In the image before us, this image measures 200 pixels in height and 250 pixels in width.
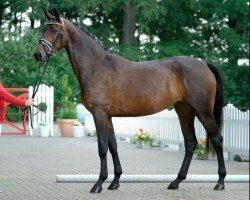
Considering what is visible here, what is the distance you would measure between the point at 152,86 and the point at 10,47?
1050 inches

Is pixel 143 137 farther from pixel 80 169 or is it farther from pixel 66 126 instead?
pixel 80 169

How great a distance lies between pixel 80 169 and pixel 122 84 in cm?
336

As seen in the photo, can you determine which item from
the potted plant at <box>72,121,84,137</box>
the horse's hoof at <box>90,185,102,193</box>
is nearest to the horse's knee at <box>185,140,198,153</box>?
the horse's hoof at <box>90,185,102,193</box>

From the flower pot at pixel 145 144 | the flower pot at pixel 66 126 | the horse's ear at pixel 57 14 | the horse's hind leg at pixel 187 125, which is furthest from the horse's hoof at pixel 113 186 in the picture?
the flower pot at pixel 66 126

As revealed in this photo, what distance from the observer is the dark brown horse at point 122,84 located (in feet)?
31.4

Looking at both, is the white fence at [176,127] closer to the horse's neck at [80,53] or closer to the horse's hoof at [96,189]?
the horse's neck at [80,53]

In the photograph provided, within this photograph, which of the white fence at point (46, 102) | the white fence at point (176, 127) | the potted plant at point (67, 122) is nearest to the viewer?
the white fence at point (176, 127)

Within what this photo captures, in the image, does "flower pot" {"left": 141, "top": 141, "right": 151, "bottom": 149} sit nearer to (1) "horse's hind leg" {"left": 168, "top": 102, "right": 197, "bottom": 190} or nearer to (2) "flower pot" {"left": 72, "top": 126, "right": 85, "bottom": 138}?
(2) "flower pot" {"left": 72, "top": 126, "right": 85, "bottom": 138}

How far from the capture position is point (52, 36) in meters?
9.54

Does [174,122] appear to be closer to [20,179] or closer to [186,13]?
[20,179]

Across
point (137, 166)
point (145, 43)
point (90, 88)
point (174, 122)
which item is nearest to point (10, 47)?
point (145, 43)

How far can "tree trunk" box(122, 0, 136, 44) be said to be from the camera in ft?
118

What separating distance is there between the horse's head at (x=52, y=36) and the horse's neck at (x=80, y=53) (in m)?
0.18

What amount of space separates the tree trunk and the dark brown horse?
2598cm
